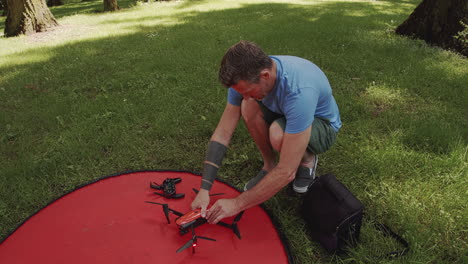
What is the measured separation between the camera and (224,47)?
198 inches

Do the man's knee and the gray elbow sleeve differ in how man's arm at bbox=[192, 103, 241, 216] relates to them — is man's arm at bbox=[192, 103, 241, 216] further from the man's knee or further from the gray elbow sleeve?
the man's knee

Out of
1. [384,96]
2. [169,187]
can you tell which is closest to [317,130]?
[169,187]

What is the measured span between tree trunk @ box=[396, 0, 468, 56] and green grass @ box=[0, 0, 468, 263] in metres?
0.24

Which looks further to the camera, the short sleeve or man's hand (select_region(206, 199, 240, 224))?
the short sleeve

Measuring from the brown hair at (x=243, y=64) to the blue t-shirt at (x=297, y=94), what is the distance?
0.20m

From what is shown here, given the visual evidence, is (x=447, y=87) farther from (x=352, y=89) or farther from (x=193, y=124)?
(x=193, y=124)

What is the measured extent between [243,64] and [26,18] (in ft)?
22.6

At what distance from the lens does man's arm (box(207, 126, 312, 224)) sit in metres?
1.64

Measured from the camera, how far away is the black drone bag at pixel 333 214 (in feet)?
5.64

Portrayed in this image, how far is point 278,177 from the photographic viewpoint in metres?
1.68

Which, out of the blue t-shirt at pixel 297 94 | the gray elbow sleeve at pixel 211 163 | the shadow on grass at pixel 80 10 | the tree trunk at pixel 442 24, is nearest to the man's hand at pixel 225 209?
the gray elbow sleeve at pixel 211 163

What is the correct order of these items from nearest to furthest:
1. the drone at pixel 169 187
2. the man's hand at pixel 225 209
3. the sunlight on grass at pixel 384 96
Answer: the man's hand at pixel 225 209 < the drone at pixel 169 187 < the sunlight on grass at pixel 384 96

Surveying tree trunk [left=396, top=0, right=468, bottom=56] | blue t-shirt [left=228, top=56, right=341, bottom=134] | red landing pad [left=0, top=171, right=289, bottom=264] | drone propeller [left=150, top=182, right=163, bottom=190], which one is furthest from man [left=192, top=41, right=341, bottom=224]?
tree trunk [left=396, top=0, right=468, bottom=56]

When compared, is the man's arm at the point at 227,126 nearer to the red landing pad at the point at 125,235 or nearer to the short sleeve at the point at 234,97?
the short sleeve at the point at 234,97
